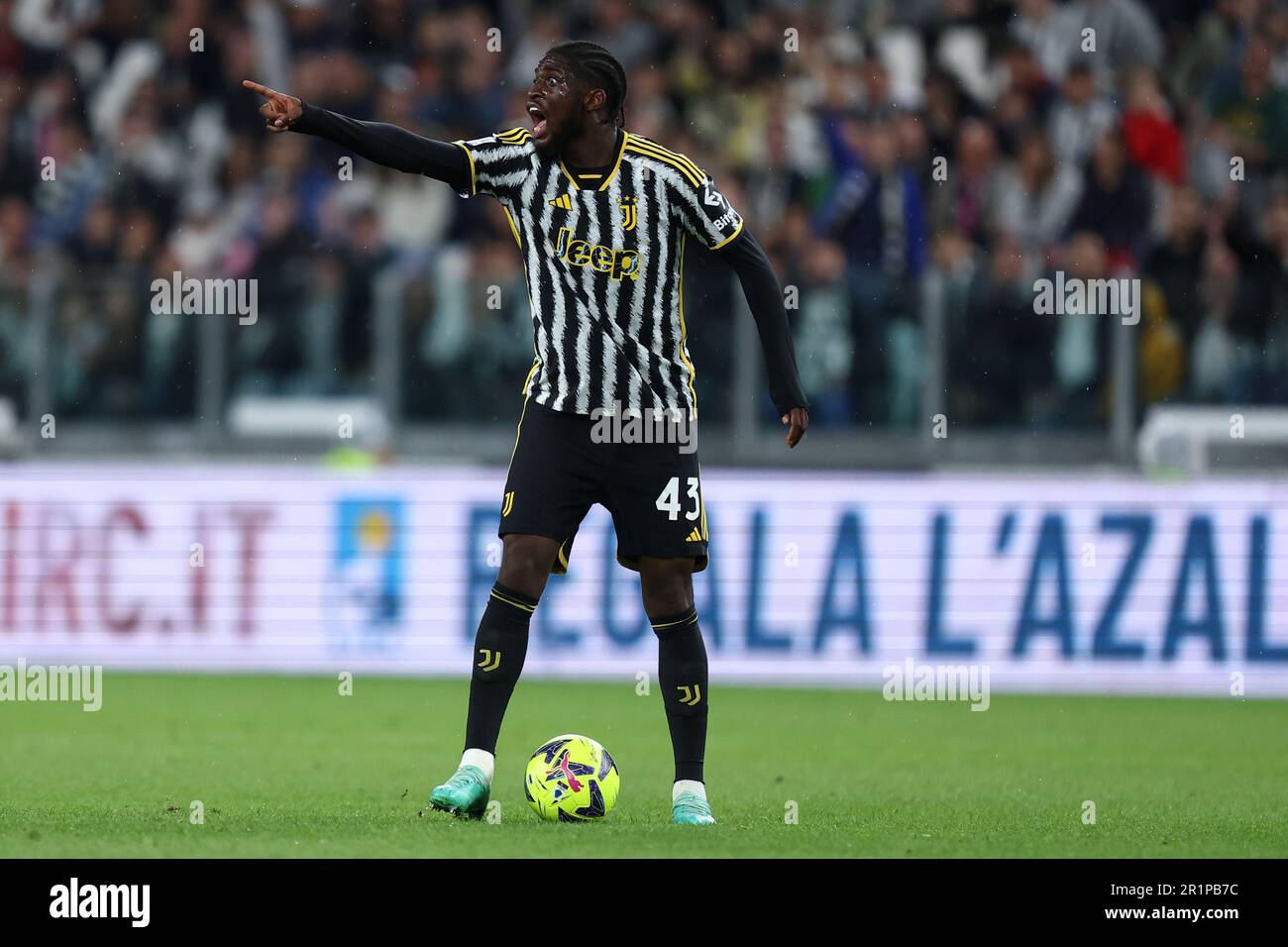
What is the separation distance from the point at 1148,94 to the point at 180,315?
21.5 ft

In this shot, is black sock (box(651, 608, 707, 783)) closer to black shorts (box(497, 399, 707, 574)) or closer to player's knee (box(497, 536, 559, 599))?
black shorts (box(497, 399, 707, 574))

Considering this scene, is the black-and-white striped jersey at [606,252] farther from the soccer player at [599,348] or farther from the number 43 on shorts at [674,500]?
the number 43 on shorts at [674,500]

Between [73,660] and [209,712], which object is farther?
[73,660]

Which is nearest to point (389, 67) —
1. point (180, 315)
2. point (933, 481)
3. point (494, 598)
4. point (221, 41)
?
point (221, 41)

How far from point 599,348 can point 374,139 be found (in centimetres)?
92

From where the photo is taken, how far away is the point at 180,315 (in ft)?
41.5

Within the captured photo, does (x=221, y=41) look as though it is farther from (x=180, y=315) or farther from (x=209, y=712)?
(x=209, y=712)

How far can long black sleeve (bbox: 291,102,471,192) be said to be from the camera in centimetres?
637

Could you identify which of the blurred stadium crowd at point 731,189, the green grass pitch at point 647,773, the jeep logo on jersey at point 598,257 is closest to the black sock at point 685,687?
the green grass pitch at point 647,773

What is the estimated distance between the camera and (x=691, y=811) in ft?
21.5

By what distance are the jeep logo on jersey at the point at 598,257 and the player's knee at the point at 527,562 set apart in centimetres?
84

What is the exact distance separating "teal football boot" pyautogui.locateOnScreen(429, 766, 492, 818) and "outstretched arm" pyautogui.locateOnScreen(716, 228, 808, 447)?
1382 mm

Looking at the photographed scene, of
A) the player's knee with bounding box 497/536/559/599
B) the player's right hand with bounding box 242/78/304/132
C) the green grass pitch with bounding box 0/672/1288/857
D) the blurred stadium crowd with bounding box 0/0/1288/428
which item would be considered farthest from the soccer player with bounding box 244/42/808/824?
the blurred stadium crowd with bounding box 0/0/1288/428

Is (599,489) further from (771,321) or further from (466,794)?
(466,794)
